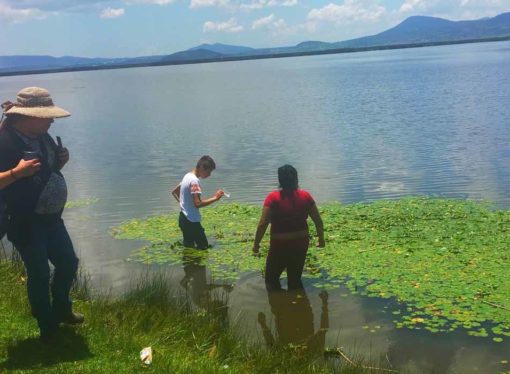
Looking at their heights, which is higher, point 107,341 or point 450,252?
point 107,341

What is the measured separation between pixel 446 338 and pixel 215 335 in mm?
3064

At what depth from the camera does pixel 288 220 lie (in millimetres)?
8727

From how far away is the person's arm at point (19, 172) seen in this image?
5.41 meters

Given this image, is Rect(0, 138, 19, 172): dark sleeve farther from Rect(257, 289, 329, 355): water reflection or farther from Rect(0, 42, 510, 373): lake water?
Rect(0, 42, 510, 373): lake water

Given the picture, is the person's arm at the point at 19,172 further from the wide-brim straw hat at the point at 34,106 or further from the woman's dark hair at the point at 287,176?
the woman's dark hair at the point at 287,176

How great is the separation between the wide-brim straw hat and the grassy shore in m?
2.36

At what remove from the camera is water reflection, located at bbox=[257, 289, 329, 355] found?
Result: 8.21 meters

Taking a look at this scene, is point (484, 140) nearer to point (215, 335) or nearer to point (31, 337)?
point (215, 335)

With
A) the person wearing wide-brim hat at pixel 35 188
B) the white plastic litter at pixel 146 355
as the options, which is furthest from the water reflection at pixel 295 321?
the person wearing wide-brim hat at pixel 35 188

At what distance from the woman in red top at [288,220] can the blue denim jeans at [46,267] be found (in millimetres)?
3209

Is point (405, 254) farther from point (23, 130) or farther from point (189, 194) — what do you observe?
point (23, 130)

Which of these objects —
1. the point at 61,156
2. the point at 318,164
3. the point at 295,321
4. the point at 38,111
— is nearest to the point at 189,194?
the point at 295,321

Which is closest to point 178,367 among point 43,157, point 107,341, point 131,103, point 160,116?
point 107,341

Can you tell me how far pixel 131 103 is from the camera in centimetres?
6284
